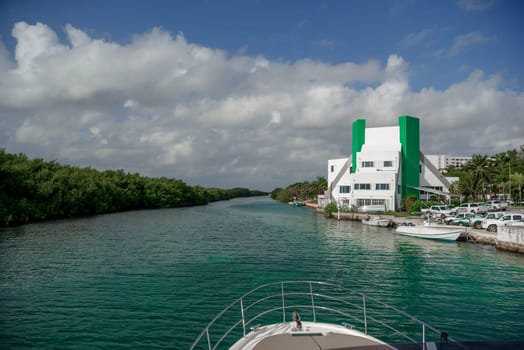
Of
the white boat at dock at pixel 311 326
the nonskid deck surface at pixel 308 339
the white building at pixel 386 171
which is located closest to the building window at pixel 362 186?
the white building at pixel 386 171

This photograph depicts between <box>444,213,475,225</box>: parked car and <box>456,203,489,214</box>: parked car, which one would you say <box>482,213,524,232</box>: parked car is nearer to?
<box>444,213,475,225</box>: parked car

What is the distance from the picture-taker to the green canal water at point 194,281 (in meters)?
12.3

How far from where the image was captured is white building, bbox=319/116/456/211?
197 feet

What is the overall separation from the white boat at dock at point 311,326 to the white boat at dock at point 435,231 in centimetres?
2239

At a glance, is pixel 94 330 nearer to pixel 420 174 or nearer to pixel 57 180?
pixel 57 180

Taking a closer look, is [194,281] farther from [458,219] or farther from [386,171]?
[386,171]

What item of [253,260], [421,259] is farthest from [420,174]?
[253,260]

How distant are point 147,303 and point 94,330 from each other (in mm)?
2919

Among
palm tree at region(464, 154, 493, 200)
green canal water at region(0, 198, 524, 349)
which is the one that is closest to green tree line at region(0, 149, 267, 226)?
green canal water at region(0, 198, 524, 349)

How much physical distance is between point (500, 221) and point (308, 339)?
34658mm

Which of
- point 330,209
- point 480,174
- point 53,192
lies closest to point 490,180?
point 480,174

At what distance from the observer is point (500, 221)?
33688 mm

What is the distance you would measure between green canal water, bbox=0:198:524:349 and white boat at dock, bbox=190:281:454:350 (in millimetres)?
925

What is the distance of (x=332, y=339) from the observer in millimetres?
6793
